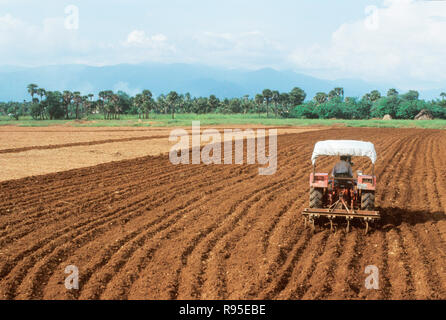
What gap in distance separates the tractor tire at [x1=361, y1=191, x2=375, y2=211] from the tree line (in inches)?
3910

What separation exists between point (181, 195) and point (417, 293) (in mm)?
7897

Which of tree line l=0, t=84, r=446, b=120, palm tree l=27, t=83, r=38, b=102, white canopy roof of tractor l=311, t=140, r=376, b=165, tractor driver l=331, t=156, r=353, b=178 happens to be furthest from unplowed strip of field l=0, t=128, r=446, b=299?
palm tree l=27, t=83, r=38, b=102

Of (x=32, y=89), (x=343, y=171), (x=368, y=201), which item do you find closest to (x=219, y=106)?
(x=32, y=89)

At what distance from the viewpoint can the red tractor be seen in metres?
8.67

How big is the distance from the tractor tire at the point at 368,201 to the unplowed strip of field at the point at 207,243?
1.81 feet

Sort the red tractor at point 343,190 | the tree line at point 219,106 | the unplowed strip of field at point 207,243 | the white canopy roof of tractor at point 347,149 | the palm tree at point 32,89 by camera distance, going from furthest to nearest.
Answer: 1. the palm tree at point 32,89
2. the tree line at point 219,106
3. the white canopy roof of tractor at point 347,149
4. the red tractor at point 343,190
5. the unplowed strip of field at point 207,243

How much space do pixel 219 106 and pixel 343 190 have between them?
441 ft

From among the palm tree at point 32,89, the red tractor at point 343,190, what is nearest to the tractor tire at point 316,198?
the red tractor at point 343,190

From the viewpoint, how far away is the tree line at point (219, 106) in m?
108

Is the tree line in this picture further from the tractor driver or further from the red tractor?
the tractor driver

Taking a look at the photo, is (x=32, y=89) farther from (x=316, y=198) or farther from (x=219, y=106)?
(x=316, y=198)

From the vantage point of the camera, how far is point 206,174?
646 inches

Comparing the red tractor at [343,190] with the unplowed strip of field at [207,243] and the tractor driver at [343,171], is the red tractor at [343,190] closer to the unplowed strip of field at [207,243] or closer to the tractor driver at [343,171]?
the tractor driver at [343,171]
